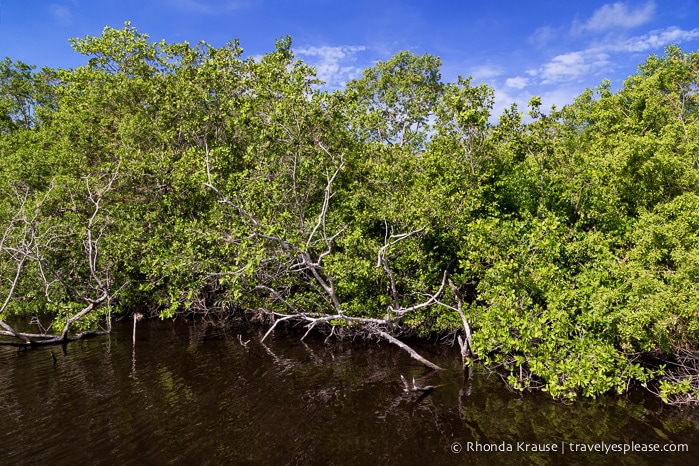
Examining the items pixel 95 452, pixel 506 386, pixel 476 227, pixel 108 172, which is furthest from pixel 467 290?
pixel 108 172

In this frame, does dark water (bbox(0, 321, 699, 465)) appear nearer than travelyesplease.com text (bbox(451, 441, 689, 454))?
No

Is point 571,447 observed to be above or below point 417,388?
below

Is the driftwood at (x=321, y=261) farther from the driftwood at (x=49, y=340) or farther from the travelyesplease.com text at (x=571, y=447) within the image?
the driftwood at (x=49, y=340)

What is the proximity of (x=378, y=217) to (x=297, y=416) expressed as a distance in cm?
971

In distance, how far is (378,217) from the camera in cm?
1933

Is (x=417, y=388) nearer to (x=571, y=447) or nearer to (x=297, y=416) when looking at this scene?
(x=297, y=416)

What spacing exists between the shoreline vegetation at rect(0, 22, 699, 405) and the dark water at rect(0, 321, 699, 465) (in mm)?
1118

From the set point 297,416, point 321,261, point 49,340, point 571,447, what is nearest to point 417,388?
point 297,416

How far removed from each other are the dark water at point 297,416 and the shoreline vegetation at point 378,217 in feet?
3.67

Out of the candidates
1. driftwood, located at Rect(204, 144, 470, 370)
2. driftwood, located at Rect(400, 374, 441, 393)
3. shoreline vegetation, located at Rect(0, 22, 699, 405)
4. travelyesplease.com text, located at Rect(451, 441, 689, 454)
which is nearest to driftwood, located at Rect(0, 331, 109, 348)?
shoreline vegetation, located at Rect(0, 22, 699, 405)

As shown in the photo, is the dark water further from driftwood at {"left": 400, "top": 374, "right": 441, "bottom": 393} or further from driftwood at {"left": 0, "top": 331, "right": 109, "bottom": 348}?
driftwood at {"left": 0, "top": 331, "right": 109, "bottom": 348}

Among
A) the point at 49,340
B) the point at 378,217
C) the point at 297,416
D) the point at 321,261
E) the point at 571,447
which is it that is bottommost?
the point at 571,447

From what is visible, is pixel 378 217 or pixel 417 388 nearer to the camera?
pixel 417 388

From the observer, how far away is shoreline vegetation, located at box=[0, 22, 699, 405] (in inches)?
530
